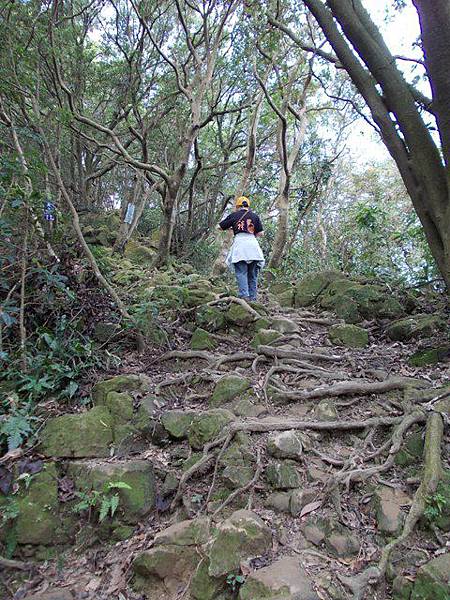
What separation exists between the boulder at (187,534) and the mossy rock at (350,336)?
3.32m

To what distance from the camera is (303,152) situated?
14875mm

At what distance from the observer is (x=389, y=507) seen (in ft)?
8.82

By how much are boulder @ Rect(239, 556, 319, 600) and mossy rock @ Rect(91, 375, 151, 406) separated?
230 centimetres

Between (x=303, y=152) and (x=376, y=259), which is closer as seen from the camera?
(x=376, y=259)

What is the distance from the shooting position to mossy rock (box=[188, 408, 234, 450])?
354cm

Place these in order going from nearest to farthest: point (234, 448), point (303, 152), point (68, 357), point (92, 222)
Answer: point (234, 448), point (68, 357), point (92, 222), point (303, 152)

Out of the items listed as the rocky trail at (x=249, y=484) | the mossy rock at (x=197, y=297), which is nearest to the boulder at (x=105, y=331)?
the rocky trail at (x=249, y=484)

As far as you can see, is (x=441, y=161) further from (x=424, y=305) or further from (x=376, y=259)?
(x=376, y=259)

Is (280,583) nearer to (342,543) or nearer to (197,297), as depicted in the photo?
(342,543)

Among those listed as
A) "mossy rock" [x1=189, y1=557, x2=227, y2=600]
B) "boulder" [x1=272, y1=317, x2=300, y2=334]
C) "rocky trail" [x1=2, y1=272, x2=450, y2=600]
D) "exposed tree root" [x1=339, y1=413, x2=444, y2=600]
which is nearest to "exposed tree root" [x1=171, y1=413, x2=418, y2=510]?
"rocky trail" [x1=2, y1=272, x2=450, y2=600]

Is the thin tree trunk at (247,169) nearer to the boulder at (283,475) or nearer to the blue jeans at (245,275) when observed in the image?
the blue jeans at (245,275)

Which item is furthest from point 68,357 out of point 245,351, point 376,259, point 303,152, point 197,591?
point 303,152

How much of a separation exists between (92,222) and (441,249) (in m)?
10.8

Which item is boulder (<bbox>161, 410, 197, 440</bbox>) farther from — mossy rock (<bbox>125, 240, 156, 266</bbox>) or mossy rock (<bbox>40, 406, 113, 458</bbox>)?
mossy rock (<bbox>125, 240, 156, 266</bbox>)
